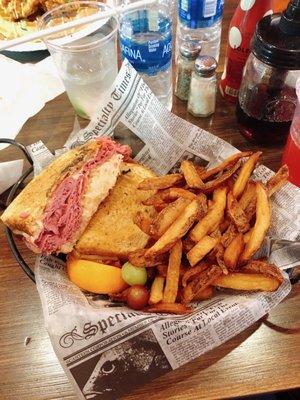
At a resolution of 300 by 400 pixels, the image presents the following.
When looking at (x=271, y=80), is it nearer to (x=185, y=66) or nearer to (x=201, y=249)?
(x=185, y=66)

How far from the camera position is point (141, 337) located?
2.69 ft

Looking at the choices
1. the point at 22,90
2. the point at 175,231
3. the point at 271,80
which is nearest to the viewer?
the point at 175,231

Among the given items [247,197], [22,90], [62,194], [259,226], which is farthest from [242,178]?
[22,90]

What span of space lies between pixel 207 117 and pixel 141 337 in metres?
0.86

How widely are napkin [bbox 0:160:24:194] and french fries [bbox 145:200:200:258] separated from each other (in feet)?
1.77

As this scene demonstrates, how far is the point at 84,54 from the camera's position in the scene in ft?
4.15

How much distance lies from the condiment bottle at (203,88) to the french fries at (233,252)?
57cm

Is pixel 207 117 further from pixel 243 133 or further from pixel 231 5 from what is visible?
pixel 231 5

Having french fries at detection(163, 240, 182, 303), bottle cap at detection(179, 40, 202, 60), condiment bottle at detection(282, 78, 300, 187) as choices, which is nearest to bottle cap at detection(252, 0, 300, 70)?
condiment bottle at detection(282, 78, 300, 187)

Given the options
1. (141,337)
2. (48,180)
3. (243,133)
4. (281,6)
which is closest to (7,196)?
(48,180)

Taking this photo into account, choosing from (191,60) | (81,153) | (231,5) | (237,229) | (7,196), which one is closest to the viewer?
(237,229)

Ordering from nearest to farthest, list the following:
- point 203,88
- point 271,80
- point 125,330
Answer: point 125,330 → point 271,80 → point 203,88

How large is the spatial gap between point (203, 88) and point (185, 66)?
0.12 metres

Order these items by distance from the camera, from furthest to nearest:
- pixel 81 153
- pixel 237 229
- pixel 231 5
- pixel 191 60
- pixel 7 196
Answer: pixel 231 5 < pixel 191 60 < pixel 7 196 < pixel 81 153 < pixel 237 229
